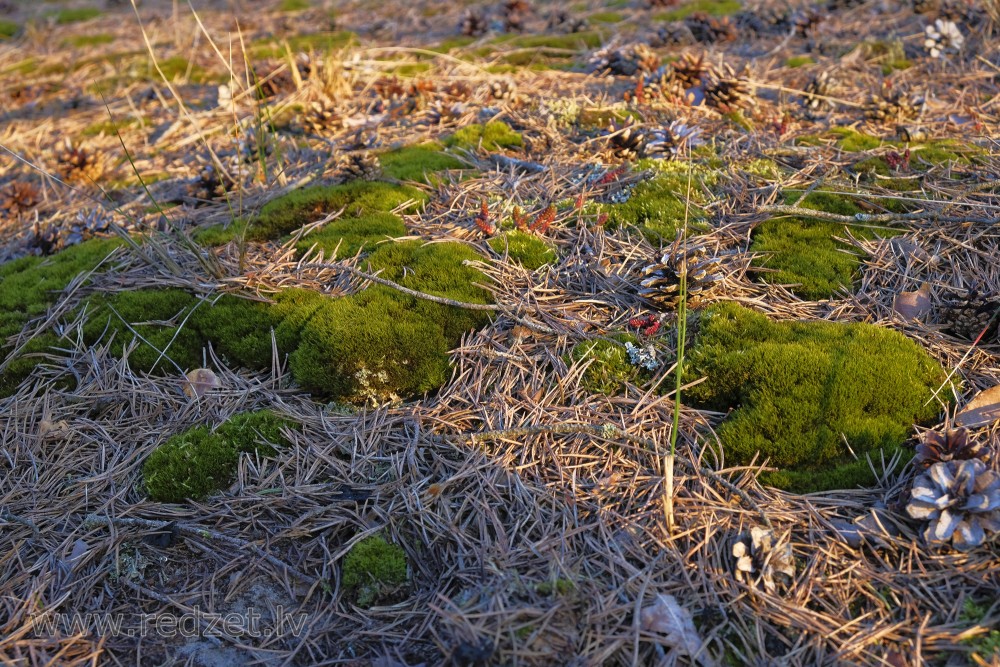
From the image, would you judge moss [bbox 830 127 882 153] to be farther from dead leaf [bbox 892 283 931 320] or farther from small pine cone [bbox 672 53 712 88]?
dead leaf [bbox 892 283 931 320]

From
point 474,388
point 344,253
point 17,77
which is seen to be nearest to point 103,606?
point 474,388

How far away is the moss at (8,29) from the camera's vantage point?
30.8ft

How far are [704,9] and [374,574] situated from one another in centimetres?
752

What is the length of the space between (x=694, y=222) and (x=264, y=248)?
7.63ft

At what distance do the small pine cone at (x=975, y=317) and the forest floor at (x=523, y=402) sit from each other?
0.02 m

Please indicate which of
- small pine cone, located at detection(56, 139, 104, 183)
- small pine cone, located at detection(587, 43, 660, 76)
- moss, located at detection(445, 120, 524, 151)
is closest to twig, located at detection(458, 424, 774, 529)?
moss, located at detection(445, 120, 524, 151)

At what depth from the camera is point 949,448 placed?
86.4 inches

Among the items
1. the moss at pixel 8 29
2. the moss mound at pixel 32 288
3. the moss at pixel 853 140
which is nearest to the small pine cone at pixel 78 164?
the moss mound at pixel 32 288

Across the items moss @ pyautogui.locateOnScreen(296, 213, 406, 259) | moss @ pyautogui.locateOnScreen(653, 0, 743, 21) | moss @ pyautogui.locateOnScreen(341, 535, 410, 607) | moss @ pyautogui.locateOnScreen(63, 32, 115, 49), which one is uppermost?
moss @ pyautogui.locateOnScreen(63, 32, 115, 49)

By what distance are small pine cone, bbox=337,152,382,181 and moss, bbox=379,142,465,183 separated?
0.08 metres

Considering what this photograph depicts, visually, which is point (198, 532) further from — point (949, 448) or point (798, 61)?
point (798, 61)

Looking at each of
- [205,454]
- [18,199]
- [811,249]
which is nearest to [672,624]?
[205,454]

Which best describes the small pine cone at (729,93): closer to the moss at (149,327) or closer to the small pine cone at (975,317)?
the small pine cone at (975,317)

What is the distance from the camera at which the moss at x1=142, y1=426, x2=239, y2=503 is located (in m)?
2.50
